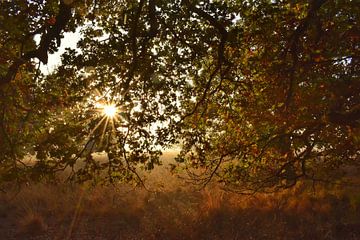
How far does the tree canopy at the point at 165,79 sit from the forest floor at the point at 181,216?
12.0 ft

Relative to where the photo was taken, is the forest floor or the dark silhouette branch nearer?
the dark silhouette branch

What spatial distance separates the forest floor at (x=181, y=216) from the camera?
12.2 meters

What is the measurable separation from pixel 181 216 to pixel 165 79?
7197mm

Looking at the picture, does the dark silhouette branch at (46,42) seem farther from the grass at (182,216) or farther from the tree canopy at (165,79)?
the grass at (182,216)

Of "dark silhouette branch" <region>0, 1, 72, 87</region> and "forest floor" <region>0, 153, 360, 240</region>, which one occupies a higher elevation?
"dark silhouette branch" <region>0, 1, 72, 87</region>

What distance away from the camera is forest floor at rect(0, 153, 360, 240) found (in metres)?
12.2

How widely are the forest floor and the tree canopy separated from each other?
3.67 metres

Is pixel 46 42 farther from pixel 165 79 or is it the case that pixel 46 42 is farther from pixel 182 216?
pixel 182 216

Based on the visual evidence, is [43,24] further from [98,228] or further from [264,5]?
[98,228]

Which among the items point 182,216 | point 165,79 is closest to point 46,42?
point 165,79

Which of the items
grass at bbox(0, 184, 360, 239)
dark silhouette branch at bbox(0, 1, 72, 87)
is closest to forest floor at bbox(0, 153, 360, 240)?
grass at bbox(0, 184, 360, 239)

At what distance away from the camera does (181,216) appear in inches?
525

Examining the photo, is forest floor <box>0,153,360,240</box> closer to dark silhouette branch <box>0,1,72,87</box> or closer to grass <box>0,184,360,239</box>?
grass <box>0,184,360,239</box>

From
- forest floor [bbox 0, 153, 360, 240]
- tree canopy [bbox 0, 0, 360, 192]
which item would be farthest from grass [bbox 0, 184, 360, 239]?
tree canopy [bbox 0, 0, 360, 192]
